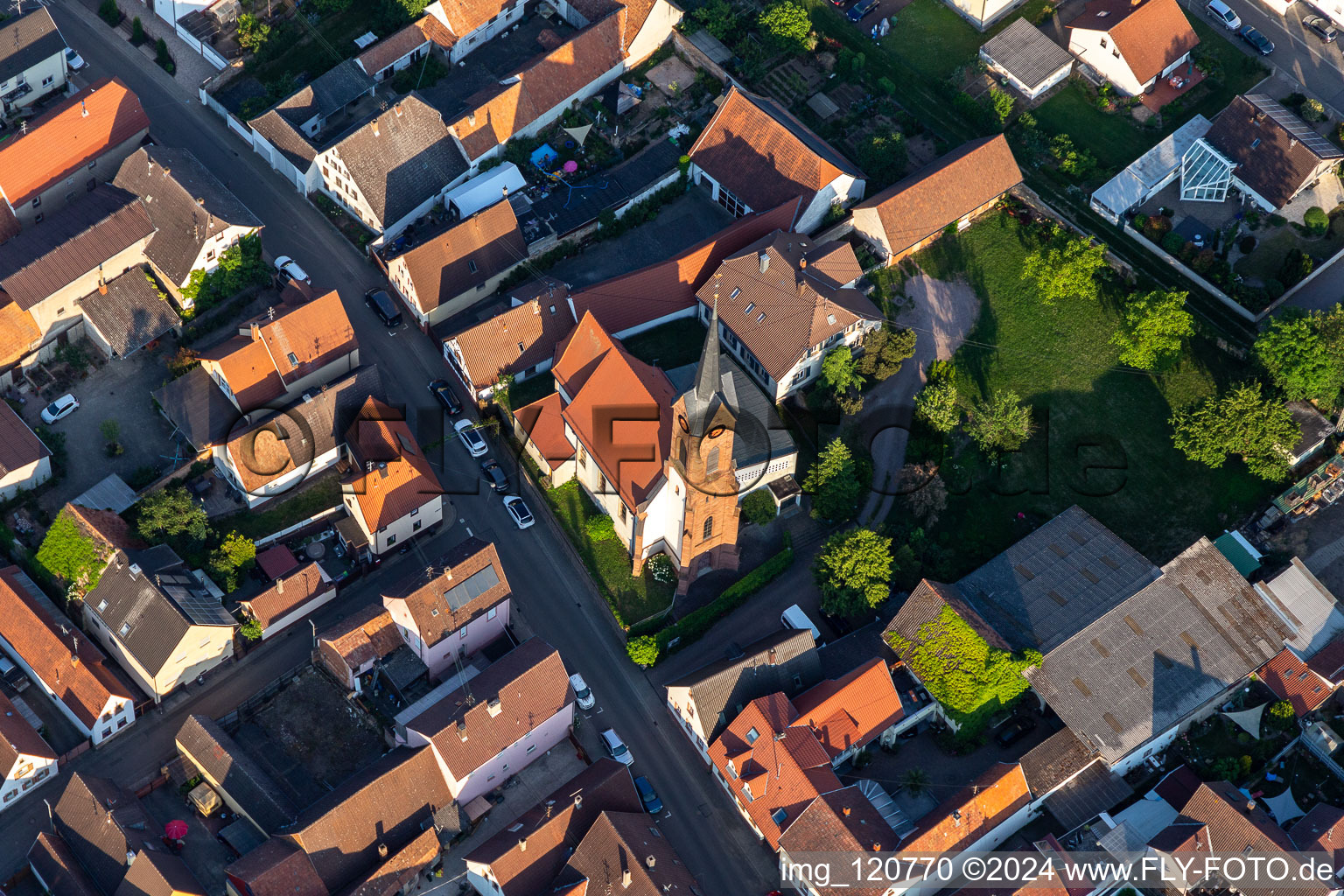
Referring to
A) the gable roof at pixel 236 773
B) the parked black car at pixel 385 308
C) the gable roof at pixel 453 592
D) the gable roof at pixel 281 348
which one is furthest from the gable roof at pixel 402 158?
the gable roof at pixel 236 773

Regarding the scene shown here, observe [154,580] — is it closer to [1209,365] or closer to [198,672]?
[198,672]

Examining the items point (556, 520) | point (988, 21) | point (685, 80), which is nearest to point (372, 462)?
point (556, 520)

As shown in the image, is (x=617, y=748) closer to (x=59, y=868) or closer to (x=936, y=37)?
(x=59, y=868)

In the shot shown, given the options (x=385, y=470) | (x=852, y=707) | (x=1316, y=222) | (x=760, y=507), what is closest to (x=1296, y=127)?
(x=1316, y=222)

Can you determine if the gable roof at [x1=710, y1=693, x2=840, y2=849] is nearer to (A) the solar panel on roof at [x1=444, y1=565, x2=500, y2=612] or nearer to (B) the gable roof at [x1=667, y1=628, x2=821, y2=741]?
(B) the gable roof at [x1=667, y1=628, x2=821, y2=741]

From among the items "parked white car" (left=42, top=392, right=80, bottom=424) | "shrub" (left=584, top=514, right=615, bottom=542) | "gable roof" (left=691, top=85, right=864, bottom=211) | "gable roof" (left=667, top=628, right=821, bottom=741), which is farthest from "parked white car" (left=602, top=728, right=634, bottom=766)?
"parked white car" (left=42, top=392, right=80, bottom=424)
